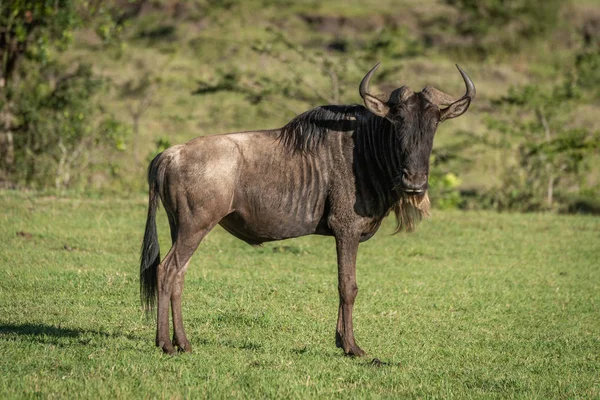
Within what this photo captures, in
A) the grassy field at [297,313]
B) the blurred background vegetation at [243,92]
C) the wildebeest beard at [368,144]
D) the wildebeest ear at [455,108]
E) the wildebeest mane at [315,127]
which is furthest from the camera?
the blurred background vegetation at [243,92]

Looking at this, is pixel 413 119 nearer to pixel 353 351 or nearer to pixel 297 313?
pixel 353 351

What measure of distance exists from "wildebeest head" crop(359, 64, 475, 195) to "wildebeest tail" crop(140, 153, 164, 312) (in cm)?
183

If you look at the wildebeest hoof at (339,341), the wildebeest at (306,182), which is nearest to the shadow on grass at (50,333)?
the wildebeest at (306,182)

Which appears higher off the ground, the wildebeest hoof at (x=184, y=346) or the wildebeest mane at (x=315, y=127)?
the wildebeest mane at (x=315, y=127)

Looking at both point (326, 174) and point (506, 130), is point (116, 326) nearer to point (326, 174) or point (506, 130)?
point (326, 174)

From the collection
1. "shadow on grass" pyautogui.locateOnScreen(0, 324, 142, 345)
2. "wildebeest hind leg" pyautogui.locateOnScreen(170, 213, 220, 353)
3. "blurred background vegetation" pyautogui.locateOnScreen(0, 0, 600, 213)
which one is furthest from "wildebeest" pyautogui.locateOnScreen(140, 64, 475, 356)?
"blurred background vegetation" pyautogui.locateOnScreen(0, 0, 600, 213)

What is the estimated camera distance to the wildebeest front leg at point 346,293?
700 cm

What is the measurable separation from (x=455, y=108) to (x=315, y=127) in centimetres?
119

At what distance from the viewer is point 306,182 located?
7184 mm

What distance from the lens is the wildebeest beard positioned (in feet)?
23.3

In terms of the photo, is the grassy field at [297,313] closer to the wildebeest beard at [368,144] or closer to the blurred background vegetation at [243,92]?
the wildebeest beard at [368,144]

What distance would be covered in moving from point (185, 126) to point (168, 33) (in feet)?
35.3

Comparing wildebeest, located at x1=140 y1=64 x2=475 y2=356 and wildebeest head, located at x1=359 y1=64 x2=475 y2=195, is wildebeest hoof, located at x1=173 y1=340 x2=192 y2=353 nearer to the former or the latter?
wildebeest, located at x1=140 y1=64 x2=475 y2=356

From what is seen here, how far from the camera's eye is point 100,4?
17.4 m
